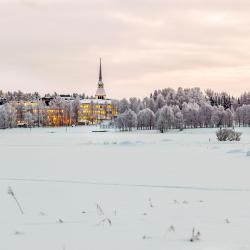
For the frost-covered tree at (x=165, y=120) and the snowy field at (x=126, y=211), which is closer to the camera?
the snowy field at (x=126, y=211)

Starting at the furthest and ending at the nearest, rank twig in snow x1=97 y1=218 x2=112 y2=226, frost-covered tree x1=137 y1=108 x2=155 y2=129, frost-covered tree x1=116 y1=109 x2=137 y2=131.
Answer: frost-covered tree x1=137 y1=108 x2=155 y2=129 < frost-covered tree x1=116 y1=109 x2=137 y2=131 < twig in snow x1=97 y1=218 x2=112 y2=226

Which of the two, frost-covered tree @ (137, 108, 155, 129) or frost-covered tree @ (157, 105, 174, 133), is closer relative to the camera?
frost-covered tree @ (157, 105, 174, 133)

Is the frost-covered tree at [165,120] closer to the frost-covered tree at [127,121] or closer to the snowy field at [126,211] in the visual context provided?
the frost-covered tree at [127,121]

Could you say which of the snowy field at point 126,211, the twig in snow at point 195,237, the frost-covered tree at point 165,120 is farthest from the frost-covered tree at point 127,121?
the twig in snow at point 195,237

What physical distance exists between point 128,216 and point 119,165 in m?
18.6

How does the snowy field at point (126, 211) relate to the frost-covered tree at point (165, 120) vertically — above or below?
below

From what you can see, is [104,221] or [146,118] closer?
[104,221]

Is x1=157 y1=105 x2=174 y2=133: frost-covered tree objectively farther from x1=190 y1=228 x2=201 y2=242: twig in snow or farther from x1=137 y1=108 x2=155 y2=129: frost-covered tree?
x1=190 y1=228 x2=201 y2=242: twig in snow

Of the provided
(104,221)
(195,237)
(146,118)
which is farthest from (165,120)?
(195,237)

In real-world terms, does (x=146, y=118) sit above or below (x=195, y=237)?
above

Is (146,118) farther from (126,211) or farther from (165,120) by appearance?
(126,211)

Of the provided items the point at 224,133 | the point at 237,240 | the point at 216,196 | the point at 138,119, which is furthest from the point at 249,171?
the point at 138,119

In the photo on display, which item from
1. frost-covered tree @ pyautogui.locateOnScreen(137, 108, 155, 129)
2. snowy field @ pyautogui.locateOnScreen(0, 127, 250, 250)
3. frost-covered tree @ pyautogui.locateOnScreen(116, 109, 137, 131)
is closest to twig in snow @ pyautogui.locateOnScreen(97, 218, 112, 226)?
snowy field @ pyautogui.locateOnScreen(0, 127, 250, 250)

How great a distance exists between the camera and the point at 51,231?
1119cm
